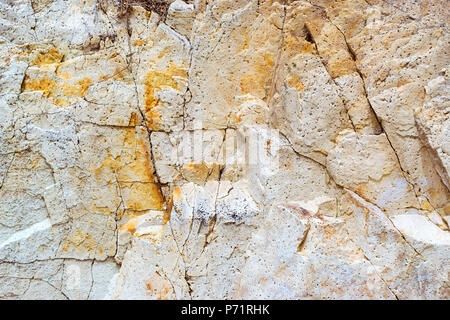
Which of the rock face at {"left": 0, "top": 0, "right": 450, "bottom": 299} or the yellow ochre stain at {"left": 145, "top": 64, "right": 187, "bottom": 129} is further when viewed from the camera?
the yellow ochre stain at {"left": 145, "top": 64, "right": 187, "bottom": 129}

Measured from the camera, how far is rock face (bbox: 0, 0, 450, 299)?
1.80m

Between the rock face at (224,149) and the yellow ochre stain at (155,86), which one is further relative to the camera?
the yellow ochre stain at (155,86)

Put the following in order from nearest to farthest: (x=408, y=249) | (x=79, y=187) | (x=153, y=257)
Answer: (x=408, y=249)
(x=153, y=257)
(x=79, y=187)

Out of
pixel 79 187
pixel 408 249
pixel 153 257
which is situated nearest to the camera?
pixel 408 249

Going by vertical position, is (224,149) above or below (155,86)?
below

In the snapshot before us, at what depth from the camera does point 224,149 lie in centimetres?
209

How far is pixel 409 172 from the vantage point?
72.4 inches

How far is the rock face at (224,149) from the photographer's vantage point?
5.90ft

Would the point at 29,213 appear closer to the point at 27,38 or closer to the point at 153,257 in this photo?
the point at 153,257

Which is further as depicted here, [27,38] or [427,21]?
[27,38]

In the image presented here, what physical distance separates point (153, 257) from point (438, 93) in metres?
1.70

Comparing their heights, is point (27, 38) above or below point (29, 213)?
above

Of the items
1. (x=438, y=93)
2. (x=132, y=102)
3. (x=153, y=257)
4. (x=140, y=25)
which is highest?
(x=438, y=93)

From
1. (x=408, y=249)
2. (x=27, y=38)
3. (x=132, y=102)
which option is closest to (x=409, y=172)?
(x=408, y=249)
